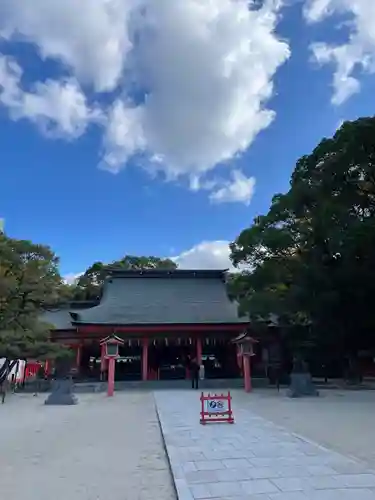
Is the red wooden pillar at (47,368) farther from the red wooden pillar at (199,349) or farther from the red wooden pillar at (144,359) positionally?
the red wooden pillar at (199,349)

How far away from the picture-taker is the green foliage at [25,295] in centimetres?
1875

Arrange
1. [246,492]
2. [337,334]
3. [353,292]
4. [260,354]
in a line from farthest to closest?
[260,354] < [337,334] < [353,292] < [246,492]

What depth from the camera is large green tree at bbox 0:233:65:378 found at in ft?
61.5

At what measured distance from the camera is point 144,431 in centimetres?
905

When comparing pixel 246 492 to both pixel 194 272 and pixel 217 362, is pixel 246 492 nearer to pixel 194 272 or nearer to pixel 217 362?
pixel 217 362

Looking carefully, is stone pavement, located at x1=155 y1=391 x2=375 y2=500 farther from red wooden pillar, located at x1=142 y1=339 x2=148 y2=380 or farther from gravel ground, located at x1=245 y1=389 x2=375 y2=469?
red wooden pillar, located at x1=142 y1=339 x2=148 y2=380

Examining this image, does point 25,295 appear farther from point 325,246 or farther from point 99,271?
point 99,271

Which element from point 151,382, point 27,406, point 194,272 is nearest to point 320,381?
point 151,382

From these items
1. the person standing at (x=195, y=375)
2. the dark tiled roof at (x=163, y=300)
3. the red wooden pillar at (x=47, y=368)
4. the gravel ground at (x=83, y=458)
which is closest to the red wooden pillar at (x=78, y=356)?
the red wooden pillar at (x=47, y=368)

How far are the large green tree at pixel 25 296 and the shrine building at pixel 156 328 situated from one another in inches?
147

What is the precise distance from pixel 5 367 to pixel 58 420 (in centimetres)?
1089

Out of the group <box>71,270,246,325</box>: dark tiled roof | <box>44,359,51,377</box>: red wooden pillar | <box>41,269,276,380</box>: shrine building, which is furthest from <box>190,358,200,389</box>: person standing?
<box>44,359,51,377</box>: red wooden pillar

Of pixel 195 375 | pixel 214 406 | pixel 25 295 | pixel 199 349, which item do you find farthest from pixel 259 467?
pixel 199 349

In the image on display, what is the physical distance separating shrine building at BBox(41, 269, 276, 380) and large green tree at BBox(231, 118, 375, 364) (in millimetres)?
4515
